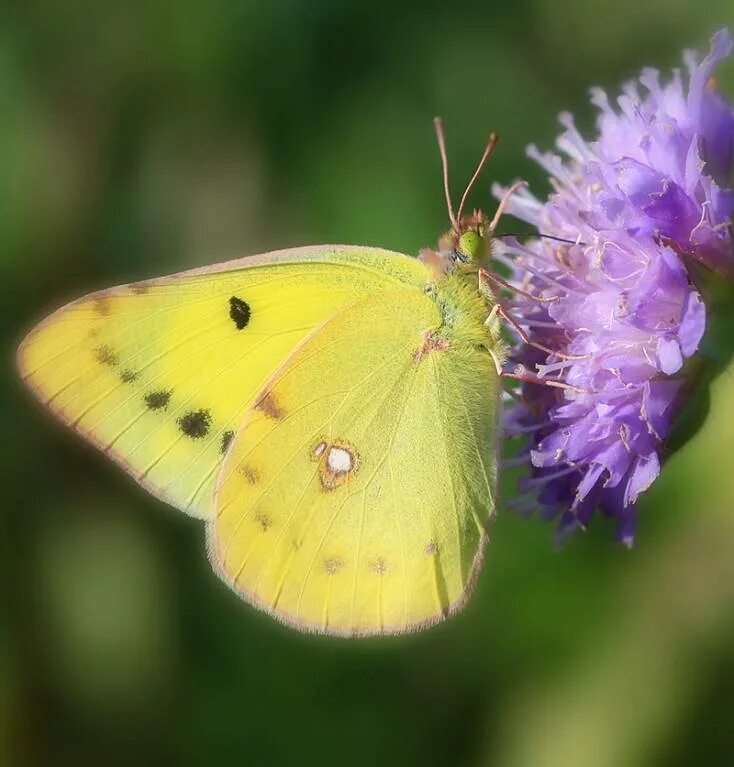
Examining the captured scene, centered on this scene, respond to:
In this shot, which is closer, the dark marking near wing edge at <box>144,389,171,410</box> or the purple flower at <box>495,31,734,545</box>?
the purple flower at <box>495,31,734,545</box>

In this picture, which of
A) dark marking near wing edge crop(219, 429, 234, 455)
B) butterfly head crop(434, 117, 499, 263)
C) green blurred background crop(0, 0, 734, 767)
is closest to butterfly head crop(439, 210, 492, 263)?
butterfly head crop(434, 117, 499, 263)

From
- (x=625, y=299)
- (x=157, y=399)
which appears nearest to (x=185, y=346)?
(x=157, y=399)

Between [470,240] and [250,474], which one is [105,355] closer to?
[250,474]

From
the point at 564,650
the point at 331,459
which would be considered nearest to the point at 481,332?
the point at 331,459

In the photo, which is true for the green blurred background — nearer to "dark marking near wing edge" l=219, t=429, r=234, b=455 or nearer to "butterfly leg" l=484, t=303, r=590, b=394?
"butterfly leg" l=484, t=303, r=590, b=394

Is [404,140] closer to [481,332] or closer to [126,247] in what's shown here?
[126,247]

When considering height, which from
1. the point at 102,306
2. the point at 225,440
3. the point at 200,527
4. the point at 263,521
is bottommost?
the point at 200,527

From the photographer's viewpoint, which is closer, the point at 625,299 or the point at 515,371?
the point at 625,299
